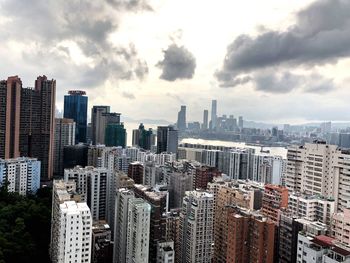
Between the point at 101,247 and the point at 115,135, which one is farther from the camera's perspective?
the point at 115,135

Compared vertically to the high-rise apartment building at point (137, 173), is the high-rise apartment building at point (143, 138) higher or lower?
higher

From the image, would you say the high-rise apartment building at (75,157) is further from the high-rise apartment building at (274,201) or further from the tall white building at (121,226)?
the high-rise apartment building at (274,201)

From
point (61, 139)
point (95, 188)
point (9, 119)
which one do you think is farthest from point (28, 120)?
point (95, 188)

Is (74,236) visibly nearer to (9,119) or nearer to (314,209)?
(314,209)

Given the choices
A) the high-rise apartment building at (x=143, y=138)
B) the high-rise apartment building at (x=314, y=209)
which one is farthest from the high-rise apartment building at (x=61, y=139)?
the high-rise apartment building at (x=314, y=209)

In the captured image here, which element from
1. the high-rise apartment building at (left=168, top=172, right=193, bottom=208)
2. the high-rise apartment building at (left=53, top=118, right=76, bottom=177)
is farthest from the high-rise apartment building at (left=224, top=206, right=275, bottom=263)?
the high-rise apartment building at (left=53, top=118, right=76, bottom=177)

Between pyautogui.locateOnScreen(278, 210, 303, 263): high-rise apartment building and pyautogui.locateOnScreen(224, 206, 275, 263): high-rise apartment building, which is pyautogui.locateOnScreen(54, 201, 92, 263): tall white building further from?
pyautogui.locateOnScreen(278, 210, 303, 263): high-rise apartment building
